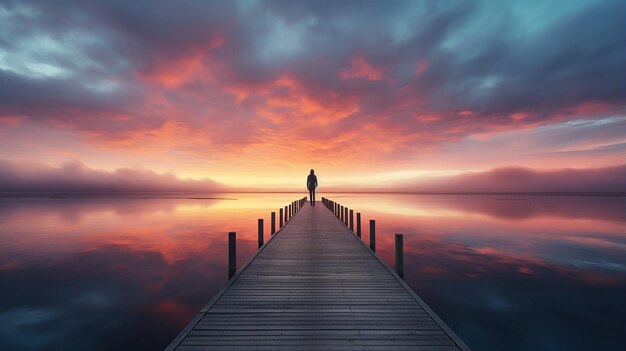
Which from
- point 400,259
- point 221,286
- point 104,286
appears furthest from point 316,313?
point 104,286

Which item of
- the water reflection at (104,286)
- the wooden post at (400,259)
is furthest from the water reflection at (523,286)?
the water reflection at (104,286)

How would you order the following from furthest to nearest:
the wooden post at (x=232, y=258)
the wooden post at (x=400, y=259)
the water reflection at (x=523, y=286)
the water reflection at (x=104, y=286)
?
the water reflection at (x=523, y=286) → the water reflection at (x=104, y=286) → the wooden post at (x=400, y=259) → the wooden post at (x=232, y=258)

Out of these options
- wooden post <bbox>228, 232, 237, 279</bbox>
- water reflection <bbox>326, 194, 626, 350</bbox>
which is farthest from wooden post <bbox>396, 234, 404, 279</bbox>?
wooden post <bbox>228, 232, 237, 279</bbox>

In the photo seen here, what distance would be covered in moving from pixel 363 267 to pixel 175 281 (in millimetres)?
8927

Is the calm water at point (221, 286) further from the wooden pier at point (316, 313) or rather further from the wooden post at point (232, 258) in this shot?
Answer: the wooden pier at point (316, 313)

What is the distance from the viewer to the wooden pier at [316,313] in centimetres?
434

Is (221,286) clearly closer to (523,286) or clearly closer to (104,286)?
(104,286)

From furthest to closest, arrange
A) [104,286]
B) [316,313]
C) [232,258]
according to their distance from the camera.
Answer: [104,286] < [232,258] < [316,313]

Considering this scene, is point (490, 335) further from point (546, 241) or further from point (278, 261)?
point (546, 241)

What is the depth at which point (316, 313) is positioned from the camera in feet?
17.3

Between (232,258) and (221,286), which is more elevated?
(232,258)

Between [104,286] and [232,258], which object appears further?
[104,286]

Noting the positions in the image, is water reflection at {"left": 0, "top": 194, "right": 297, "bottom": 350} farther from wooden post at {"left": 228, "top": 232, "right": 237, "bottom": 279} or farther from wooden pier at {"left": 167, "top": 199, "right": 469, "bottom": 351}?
wooden pier at {"left": 167, "top": 199, "right": 469, "bottom": 351}

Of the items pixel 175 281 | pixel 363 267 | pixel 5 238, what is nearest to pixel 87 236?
pixel 5 238
